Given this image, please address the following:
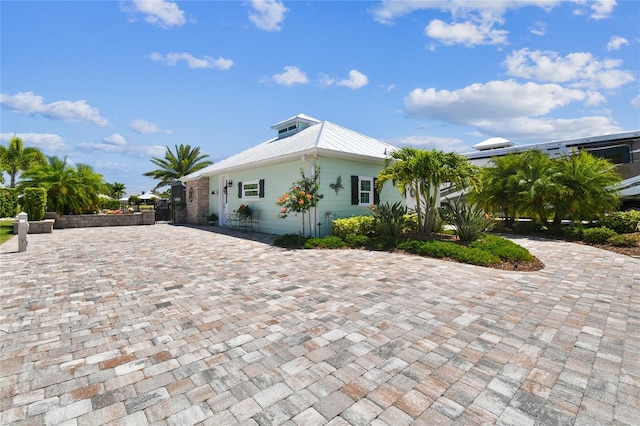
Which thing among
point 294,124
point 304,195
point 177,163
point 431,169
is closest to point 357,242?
point 304,195

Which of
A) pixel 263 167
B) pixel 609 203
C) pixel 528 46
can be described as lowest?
pixel 609 203

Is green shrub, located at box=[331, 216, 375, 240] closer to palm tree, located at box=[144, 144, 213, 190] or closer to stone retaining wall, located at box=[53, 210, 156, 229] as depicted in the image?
stone retaining wall, located at box=[53, 210, 156, 229]

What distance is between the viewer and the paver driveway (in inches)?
82.7

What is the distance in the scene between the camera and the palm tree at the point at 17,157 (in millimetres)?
26069

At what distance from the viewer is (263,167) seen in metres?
12.5

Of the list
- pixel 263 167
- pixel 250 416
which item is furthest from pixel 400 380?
pixel 263 167

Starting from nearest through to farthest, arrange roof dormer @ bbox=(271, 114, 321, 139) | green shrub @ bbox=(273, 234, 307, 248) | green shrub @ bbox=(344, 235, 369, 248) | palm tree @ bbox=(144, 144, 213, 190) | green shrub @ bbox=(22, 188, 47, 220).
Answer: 1. green shrub @ bbox=(344, 235, 369, 248)
2. green shrub @ bbox=(273, 234, 307, 248)
3. green shrub @ bbox=(22, 188, 47, 220)
4. roof dormer @ bbox=(271, 114, 321, 139)
5. palm tree @ bbox=(144, 144, 213, 190)

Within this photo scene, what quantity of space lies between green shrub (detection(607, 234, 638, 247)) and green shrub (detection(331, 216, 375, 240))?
696 centimetres

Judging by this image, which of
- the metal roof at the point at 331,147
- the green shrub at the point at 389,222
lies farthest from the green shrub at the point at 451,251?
the metal roof at the point at 331,147

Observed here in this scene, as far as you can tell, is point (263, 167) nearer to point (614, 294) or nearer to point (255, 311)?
point (255, 311)

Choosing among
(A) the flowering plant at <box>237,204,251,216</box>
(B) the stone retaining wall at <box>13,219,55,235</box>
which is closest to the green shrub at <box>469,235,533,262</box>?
(A) the flowering plant at <box>237,204,251,216</box>

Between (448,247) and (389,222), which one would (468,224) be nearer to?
(448,247)

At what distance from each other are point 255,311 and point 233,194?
1142 centimetres

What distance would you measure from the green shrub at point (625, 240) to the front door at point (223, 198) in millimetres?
14699
